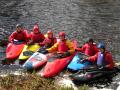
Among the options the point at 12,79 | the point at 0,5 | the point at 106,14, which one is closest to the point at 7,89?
the point at 12,79

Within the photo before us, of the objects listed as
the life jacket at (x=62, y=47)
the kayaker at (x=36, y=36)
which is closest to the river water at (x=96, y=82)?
the life jacket at (x=62, y=47)

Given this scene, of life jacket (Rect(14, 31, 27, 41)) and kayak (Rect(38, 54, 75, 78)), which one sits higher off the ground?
life jacket (Rect(14, 31, 27, 41))

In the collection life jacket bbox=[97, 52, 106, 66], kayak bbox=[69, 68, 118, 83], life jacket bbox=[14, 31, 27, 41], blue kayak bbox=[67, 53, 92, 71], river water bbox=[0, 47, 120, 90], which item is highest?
life jacket bbox=[14, 31, 27, 41]

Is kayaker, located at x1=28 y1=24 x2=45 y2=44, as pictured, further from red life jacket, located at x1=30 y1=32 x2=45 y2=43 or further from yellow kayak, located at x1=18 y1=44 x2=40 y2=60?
yellow kayak, located at x1=18 y1=44 x2=40 y2=60

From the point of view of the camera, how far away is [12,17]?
28359mm

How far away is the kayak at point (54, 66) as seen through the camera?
1664cm

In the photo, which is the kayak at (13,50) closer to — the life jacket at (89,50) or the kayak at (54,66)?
the kayak at (54,66)

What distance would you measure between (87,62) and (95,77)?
997 mm

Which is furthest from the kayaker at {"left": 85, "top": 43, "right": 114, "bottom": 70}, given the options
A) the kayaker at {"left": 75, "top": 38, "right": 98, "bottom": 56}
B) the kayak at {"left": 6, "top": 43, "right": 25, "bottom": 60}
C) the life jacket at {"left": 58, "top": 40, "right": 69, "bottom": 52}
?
the kayak at {"left": 6, "top": 43, "right": 25, "bottom": 60}

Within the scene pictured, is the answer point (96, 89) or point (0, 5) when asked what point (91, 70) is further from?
point (0, 5)

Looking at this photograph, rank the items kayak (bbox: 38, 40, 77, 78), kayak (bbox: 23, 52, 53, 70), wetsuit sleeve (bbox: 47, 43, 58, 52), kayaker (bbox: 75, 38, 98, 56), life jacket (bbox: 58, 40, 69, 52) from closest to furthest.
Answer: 1. kayak (bbox: 38, 40, 77, 78)
2. kayak (bbox: 23, 52, 53, 70)
3. kayaker (bbox: 75, 38, 98, 56)
4. life jacket (bbox: 58, 40, 69, 52)
5. wetsuit sleeve (bbox: 47, 43, 58, 52)

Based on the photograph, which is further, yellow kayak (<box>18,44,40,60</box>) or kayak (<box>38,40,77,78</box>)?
yellow kayak (<box>18,44,40,60</box>)

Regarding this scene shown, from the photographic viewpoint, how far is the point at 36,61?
1780 centimetres

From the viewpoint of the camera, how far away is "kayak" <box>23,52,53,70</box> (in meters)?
17.4
